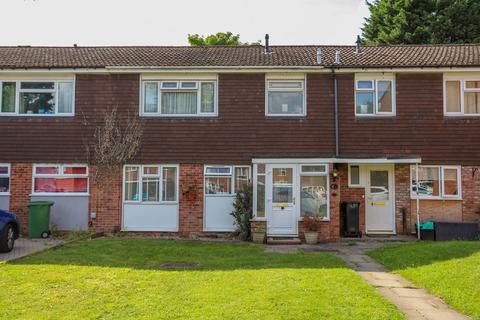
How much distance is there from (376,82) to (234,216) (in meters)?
6.11

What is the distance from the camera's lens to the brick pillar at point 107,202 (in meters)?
14.4

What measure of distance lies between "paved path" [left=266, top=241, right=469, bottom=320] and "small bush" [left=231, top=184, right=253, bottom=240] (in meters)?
1.51

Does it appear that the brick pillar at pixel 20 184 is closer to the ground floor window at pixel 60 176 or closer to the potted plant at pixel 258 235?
the ground floor window at pixel 60 176

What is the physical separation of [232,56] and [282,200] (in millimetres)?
5463

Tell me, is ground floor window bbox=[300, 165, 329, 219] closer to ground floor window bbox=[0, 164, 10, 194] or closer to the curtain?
the curtain

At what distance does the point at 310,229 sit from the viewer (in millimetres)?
13250

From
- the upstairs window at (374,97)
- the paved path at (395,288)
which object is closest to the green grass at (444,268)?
the paved path at (395,288)

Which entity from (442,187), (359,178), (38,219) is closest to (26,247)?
(38,219)

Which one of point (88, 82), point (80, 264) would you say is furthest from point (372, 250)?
point (88, 82)

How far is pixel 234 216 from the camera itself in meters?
13.9

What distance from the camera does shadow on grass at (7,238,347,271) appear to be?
9086mm

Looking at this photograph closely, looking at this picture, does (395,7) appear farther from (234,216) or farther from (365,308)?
(365,308)

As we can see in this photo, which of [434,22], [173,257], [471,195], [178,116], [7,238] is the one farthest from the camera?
[434,22]

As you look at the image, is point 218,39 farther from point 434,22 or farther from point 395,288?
point 395,288
